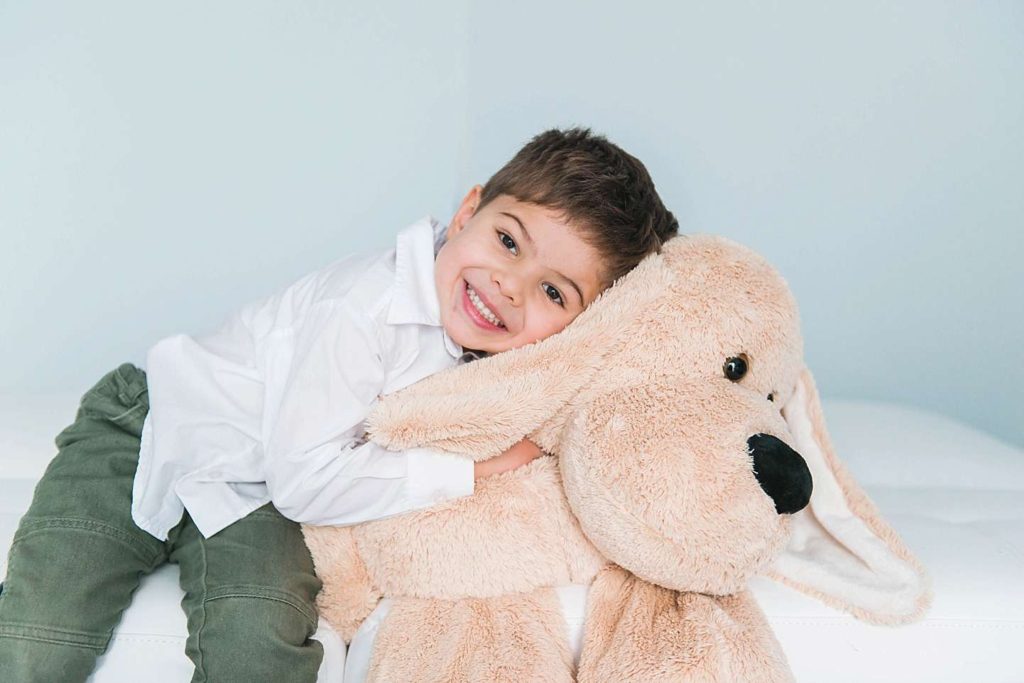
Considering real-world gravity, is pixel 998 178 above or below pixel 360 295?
below

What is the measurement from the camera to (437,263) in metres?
1.17

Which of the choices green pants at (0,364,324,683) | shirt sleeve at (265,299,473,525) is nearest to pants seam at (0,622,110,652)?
green pants at (0,364,324,683)

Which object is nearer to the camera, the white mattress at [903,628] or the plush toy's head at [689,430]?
the plush toy's head at [689,430]

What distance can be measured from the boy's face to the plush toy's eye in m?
0.18

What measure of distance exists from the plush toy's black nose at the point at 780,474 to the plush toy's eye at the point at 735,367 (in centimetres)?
10

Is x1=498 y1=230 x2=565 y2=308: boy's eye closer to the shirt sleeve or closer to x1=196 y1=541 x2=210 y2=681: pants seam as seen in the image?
the shirt sleeve

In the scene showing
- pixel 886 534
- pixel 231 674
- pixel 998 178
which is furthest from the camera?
pixel 998 178

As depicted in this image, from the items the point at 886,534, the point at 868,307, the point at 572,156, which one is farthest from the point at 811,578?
the point at 868,307

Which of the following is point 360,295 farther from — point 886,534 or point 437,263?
point 886,534

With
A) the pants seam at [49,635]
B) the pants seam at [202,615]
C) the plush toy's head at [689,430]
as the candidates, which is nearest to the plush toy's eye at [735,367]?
the plush toy's head at [689,430]

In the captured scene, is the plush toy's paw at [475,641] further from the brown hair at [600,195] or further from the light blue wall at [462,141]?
the light blue wall at [462,141]

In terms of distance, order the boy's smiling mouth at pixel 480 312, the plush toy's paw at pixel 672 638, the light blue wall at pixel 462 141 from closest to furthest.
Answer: the plush toy's paw at pixel 672 638, the boy's smiling mouth at pixel 480 312, the light blue wall at pixel 462 141

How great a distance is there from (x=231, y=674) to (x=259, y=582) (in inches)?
4.1

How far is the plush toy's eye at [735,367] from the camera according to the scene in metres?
1.04
